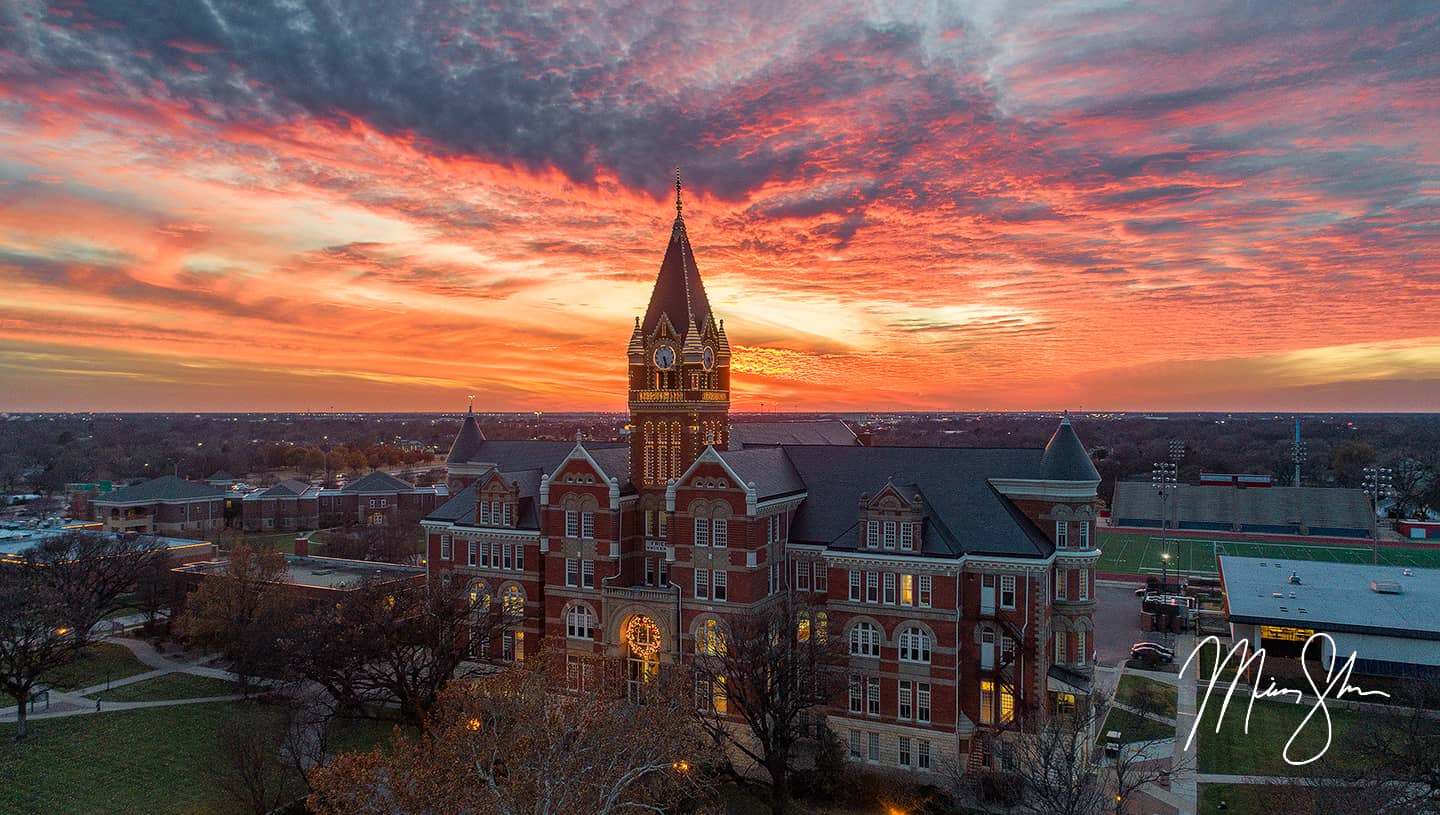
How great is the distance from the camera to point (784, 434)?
7188 cm

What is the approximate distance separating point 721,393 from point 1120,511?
106 metres

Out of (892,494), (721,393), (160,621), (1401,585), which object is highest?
(721,393)

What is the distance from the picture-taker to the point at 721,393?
60.8m

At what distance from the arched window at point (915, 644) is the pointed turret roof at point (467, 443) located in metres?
47.9

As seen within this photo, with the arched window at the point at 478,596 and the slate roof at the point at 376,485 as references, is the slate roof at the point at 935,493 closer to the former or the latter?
the arched window at the point at 478,596

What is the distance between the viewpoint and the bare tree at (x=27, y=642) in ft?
172

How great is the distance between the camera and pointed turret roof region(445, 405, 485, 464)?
8119cm

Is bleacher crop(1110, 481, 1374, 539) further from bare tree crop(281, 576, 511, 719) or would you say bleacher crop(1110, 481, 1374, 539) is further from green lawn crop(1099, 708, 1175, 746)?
bare tree crop(281, 576, 511, 719)

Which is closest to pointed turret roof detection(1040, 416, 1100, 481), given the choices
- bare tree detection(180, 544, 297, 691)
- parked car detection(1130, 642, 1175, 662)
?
parked car detection(1130, 642, 1175, 662)

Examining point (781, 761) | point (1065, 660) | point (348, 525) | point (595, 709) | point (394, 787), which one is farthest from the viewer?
point (348, 525)

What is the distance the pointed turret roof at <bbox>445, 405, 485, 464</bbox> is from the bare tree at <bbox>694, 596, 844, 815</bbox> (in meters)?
38.6

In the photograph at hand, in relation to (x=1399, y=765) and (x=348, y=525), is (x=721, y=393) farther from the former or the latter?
(x=348, y=525)

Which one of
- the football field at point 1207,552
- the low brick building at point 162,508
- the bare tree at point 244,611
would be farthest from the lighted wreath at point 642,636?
the low brick building at point 162,508

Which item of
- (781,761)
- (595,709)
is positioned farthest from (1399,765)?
(595,709)
